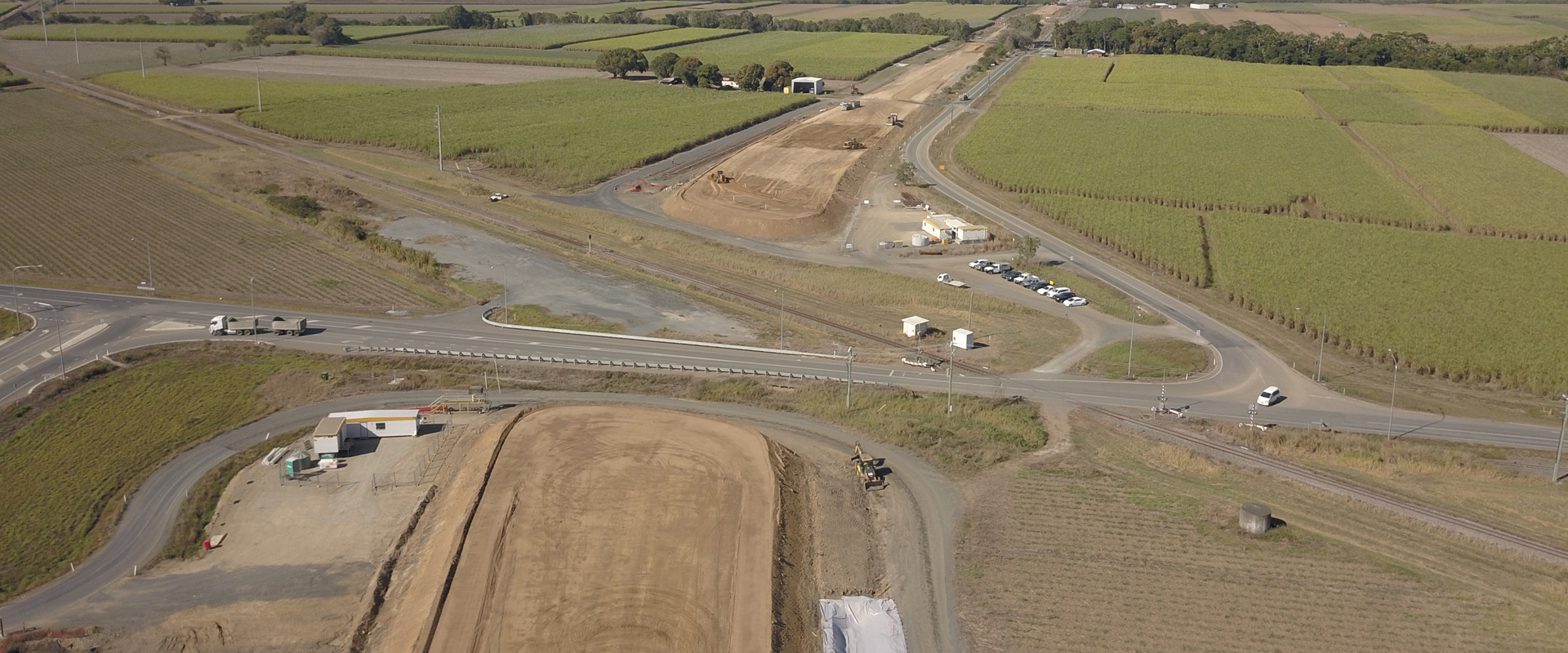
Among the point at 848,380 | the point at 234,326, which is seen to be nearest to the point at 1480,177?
the point at 848,380

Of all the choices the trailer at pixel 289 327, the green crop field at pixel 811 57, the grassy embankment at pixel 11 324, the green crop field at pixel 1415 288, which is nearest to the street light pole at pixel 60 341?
the grassy embankment at pixel 11 324

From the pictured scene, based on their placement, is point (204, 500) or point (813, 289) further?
point (813, 289)

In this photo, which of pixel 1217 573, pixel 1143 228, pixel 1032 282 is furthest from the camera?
pixel 1143 228

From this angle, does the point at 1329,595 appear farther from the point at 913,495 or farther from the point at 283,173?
the point at 283,173

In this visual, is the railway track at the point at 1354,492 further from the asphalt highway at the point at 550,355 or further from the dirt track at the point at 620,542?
the dirt track at the point at 620,542

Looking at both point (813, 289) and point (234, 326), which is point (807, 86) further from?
point (234, 326)

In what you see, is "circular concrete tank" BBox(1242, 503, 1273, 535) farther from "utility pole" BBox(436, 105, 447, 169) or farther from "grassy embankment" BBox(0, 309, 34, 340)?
"utility pole" BBox(436, 105, 447, 169)
